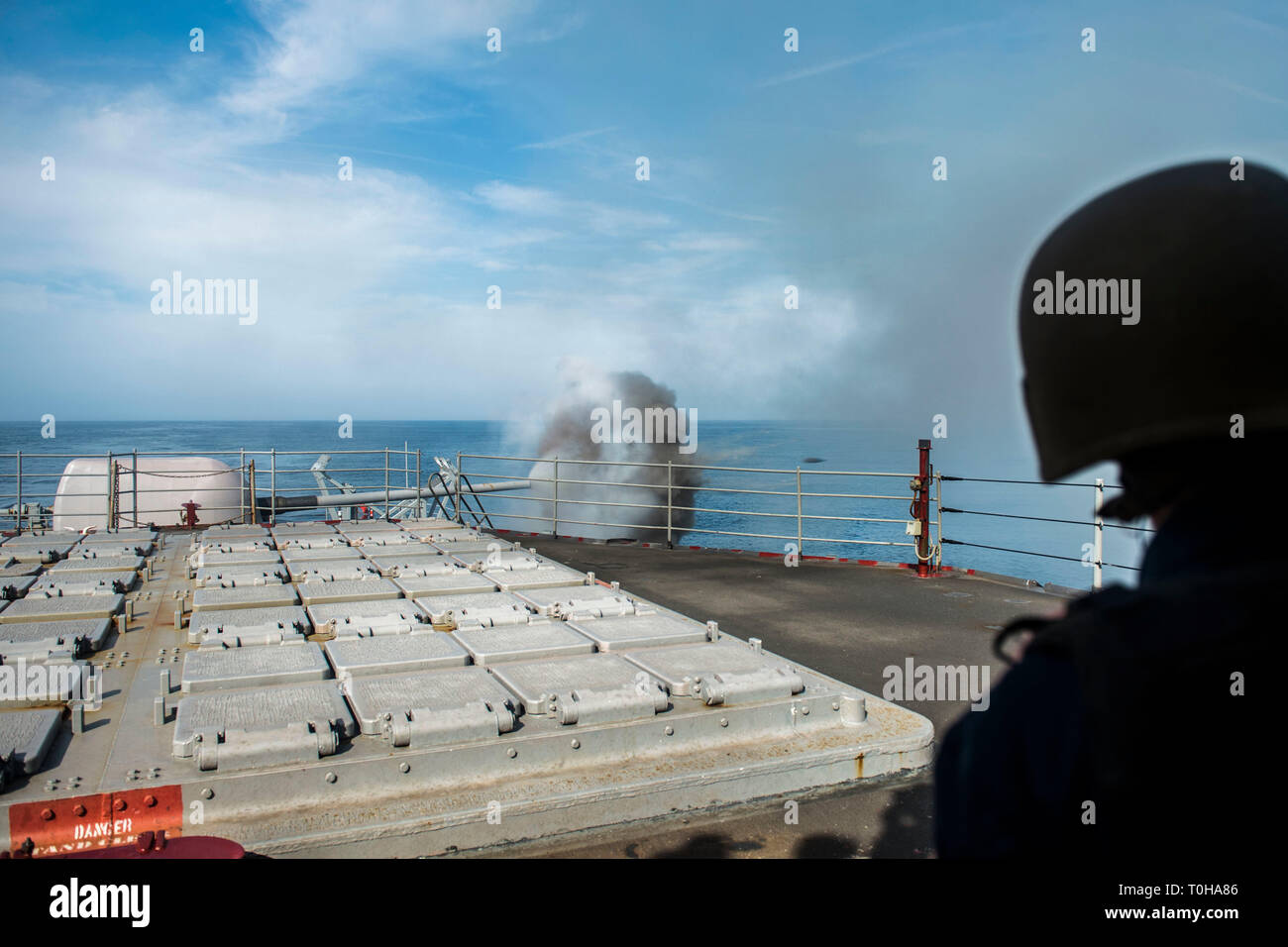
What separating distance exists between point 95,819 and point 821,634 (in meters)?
4.38

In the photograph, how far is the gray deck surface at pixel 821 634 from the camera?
9.48 feet

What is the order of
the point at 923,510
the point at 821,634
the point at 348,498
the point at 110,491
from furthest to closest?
the point at 348,498 → the point at 110,491 → the point at 923,510 → the point at 821,634

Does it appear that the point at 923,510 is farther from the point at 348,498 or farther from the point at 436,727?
the point at 348,498

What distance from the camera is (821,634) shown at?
5875 millimetres

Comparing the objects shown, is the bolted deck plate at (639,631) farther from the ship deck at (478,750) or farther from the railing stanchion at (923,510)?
the railing stanchion at (923,510)

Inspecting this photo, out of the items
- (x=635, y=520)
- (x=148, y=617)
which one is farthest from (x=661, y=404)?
(x=148, y=617)

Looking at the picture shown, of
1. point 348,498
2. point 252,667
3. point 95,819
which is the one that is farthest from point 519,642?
point 348,498

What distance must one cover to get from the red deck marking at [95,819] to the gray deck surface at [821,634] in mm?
1045

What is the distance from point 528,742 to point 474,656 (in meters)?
1.05

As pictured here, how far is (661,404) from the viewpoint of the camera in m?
59.7

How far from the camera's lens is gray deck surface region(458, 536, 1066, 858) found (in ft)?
9.48

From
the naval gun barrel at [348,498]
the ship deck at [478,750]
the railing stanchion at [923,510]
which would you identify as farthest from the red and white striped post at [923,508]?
the naval gun barrel at [348,498]

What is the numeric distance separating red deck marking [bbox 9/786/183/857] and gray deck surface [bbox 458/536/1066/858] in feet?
3.43
